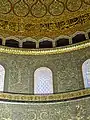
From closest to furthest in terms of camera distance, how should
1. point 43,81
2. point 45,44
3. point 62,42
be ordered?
point 43,81, point 62,42, point 45,44

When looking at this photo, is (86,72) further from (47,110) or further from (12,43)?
(12,43)

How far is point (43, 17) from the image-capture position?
53.7 ft

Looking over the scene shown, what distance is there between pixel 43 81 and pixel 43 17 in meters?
3.69

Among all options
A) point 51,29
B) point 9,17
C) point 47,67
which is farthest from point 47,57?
point 9,17

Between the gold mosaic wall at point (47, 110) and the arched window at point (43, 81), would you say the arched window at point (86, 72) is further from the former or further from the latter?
the arched window at point (43, 81)

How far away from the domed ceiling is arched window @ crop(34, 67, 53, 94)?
6.76 ft

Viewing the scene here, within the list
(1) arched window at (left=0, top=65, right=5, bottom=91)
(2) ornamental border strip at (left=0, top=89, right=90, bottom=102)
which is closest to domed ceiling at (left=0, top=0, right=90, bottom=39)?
(1) arched window at (left=0, top=65, right=5, bottom=91)

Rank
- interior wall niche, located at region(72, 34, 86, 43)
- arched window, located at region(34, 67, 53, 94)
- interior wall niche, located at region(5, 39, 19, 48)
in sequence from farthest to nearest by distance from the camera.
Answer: interior wall niche, located at region(5, 39, 19, 48) < interior wall niche, located at region(72, 34, 86, 43) < arched window, located at region(34, 67, 53, 94)

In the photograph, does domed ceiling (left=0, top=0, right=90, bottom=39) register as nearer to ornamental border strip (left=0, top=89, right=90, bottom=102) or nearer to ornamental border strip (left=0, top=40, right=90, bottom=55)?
ornamental border strip (left=0, top=40, right=90, bottom=55)

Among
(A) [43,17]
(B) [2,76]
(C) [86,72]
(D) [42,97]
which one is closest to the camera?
(D) [42,97]

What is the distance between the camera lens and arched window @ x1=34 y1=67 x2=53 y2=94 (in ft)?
45.5

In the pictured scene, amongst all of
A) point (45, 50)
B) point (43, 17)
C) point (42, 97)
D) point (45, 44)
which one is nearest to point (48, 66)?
point (45, 50)

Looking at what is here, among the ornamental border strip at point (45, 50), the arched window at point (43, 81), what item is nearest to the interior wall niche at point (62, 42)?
the ornamental border strip at point (45, 50)

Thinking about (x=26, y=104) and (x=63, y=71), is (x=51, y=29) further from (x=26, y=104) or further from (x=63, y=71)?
(x=26, y=104)
